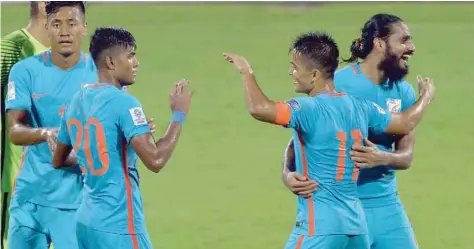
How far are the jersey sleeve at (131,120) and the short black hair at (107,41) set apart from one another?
0.37 metres

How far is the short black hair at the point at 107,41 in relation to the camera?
22.4ft

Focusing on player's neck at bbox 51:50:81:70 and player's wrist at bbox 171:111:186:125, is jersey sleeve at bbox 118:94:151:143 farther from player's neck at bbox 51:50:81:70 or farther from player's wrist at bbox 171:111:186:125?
player's neck at bbox 51:50:81:70

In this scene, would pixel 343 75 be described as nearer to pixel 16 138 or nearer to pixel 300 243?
pixel 300 243

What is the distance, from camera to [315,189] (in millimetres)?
6742

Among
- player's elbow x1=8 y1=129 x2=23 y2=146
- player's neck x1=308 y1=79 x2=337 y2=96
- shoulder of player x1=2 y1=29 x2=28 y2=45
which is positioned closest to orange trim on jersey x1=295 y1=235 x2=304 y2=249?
player's neck x1=308 y1=79 x2=337 y2=96

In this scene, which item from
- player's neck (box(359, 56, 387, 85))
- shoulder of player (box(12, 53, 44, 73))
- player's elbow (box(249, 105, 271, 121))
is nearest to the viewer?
player's elbow (box(249, 105, 271, 121))

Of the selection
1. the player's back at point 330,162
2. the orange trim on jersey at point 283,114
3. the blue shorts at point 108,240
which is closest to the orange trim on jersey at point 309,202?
the player's back at point 330,162

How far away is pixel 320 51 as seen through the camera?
6852 millimetres

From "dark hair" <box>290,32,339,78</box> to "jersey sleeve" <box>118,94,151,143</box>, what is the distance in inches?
38.1

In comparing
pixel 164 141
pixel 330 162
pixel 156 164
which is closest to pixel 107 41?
pixel 164 141

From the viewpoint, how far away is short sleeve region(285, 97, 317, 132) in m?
6.66

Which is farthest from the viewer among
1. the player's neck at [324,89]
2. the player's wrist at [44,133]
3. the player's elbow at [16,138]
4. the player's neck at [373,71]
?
the player's neck at [373,71]

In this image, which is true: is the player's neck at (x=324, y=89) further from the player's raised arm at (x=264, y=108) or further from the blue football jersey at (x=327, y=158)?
the player's raised arm at (x=264, y=108)

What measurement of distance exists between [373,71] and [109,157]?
195 centimetres
